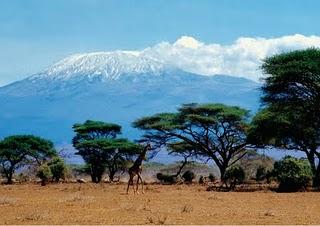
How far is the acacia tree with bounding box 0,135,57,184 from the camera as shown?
59.3 m

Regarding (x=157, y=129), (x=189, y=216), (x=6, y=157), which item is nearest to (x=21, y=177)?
(x=6, y=157)

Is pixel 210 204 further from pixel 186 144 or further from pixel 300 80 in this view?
pixel 186 144

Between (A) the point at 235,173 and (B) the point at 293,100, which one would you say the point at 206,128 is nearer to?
Answer: (A) the point at 235,173

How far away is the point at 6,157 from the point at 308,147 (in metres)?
28.6

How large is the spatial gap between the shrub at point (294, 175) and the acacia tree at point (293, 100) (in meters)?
2.61

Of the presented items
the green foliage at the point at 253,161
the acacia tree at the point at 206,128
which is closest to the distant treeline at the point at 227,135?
the acacia tree at the point at 206,128

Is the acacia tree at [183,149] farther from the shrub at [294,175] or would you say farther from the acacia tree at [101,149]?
the shrub at [294,175]

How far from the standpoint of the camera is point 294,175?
35094mm

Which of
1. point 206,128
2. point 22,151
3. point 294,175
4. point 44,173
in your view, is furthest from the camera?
point 22,151

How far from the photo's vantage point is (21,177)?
6438 centimetres

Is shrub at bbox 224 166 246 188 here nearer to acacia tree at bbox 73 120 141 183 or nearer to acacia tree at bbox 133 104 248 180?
acacia tree at bbox 133 104 248 180

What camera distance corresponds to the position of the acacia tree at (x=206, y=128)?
5366 cm

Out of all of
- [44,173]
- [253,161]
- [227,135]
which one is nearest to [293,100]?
[227,135]

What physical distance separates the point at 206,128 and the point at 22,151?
16994 mm
